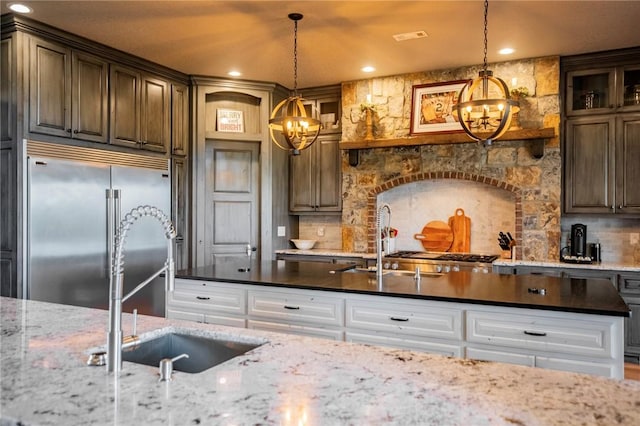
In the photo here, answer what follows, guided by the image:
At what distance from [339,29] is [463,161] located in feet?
6.50

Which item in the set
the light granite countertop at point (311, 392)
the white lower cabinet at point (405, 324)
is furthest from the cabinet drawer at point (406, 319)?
the light granite countertop at point (311, 392)

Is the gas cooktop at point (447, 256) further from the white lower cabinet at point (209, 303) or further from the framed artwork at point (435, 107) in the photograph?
the white lower cabinet at point (209, 303)

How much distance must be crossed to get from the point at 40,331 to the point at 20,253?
2.25m

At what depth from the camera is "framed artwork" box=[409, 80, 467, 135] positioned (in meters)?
5.00

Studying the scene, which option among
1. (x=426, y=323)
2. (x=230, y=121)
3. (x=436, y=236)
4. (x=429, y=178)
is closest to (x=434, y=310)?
(x=426, y=323)

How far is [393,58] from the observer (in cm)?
478

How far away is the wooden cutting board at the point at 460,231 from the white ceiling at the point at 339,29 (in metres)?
1.64

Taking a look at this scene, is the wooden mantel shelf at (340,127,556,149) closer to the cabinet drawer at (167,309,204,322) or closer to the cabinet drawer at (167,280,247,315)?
the cabinet drawer at (167,280,247,315)

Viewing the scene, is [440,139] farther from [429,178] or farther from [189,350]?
[189,350]

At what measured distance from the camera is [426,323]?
2.55 m

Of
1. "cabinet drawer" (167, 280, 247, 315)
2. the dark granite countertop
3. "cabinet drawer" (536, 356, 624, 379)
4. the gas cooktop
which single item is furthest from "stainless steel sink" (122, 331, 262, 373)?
the gas cooktop

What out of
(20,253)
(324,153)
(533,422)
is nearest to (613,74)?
(324,153)

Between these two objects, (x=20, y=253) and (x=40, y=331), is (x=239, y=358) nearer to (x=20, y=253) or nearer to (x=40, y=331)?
(x=40, y=331)

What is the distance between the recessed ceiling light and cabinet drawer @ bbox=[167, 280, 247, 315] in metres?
2.31
